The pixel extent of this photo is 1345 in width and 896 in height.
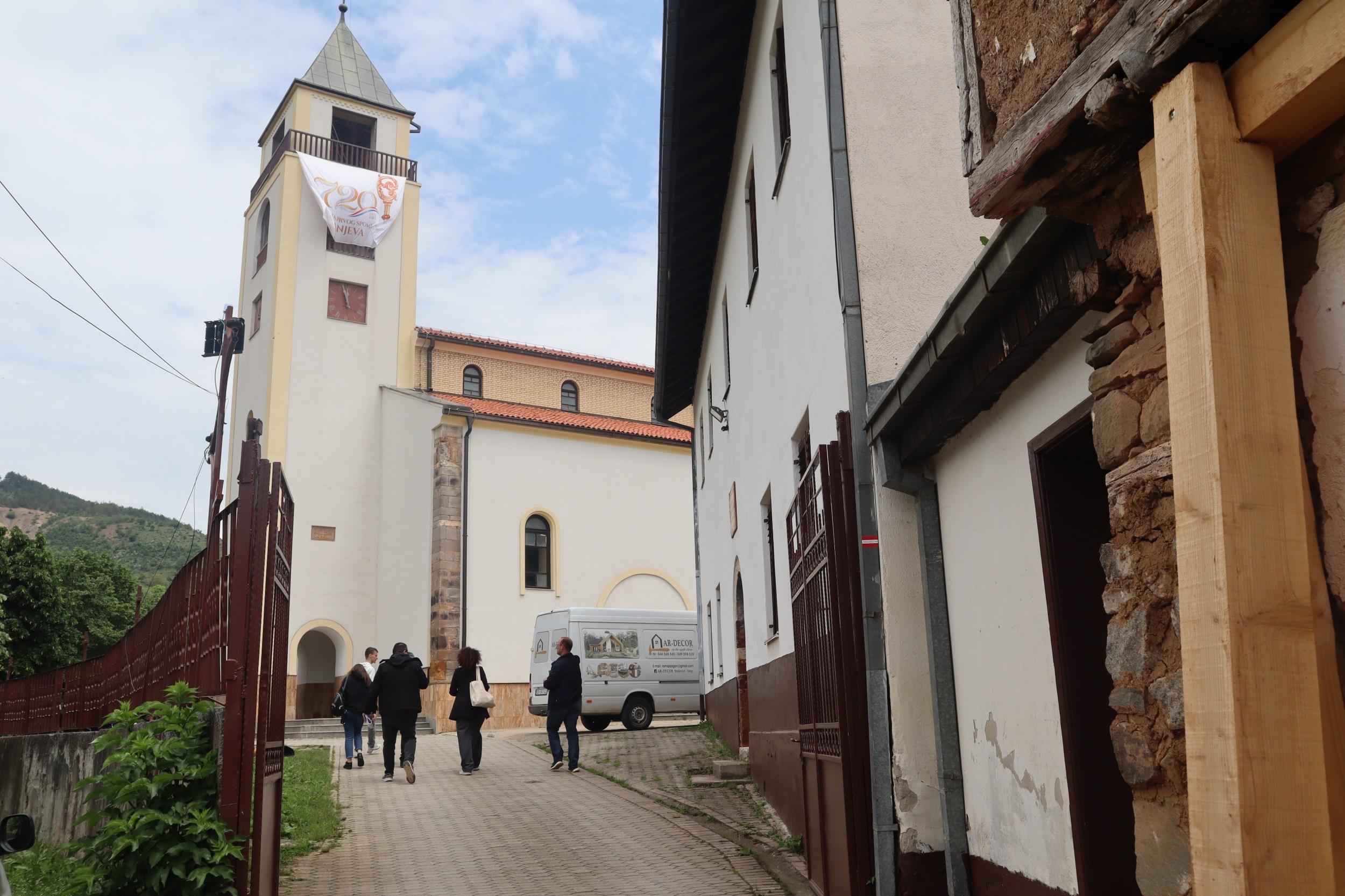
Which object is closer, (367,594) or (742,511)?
(742,511)

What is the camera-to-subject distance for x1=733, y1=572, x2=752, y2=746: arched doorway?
14.4 m

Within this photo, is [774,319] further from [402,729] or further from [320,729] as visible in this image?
[320,729]

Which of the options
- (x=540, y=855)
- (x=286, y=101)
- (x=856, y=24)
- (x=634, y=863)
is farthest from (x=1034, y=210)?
(x=286, y=101)

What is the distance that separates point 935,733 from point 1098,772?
1.70 metres

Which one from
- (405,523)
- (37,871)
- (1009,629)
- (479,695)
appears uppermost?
(405,523)

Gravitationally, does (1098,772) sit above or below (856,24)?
below

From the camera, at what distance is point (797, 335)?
862cm

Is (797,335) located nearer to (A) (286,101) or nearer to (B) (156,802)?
(B) (156,802)

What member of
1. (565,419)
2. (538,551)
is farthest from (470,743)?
(565,419)

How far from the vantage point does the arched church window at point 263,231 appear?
32.3 m

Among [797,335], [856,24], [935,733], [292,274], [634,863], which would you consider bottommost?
[634,863]

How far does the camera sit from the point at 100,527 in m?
85.5

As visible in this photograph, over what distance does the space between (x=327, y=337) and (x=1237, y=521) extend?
30321 mm

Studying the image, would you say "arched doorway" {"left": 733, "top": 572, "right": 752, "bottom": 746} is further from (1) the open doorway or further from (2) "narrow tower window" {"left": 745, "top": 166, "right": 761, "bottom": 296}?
(1) the open doorway
